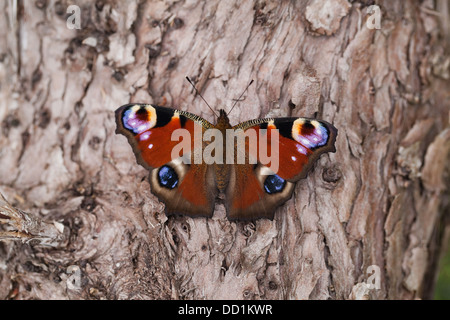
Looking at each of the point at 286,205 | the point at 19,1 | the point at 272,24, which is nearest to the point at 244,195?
the point at 286,205

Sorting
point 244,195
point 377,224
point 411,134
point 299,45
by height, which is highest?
point 299,45

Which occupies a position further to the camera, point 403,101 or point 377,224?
point 403,101

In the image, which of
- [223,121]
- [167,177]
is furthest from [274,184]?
[167,177]

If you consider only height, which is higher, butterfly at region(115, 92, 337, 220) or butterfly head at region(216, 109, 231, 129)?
butterfly head at region(216, 109, 231, 129)

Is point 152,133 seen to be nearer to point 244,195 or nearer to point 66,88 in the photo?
point 244,195

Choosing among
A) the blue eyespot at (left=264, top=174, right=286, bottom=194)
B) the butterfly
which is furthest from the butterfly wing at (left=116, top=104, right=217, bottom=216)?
the blue eyespot at (left=264, top=174, right=286, bottom=194)

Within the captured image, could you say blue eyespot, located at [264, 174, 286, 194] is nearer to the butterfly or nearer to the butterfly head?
the butterfly
